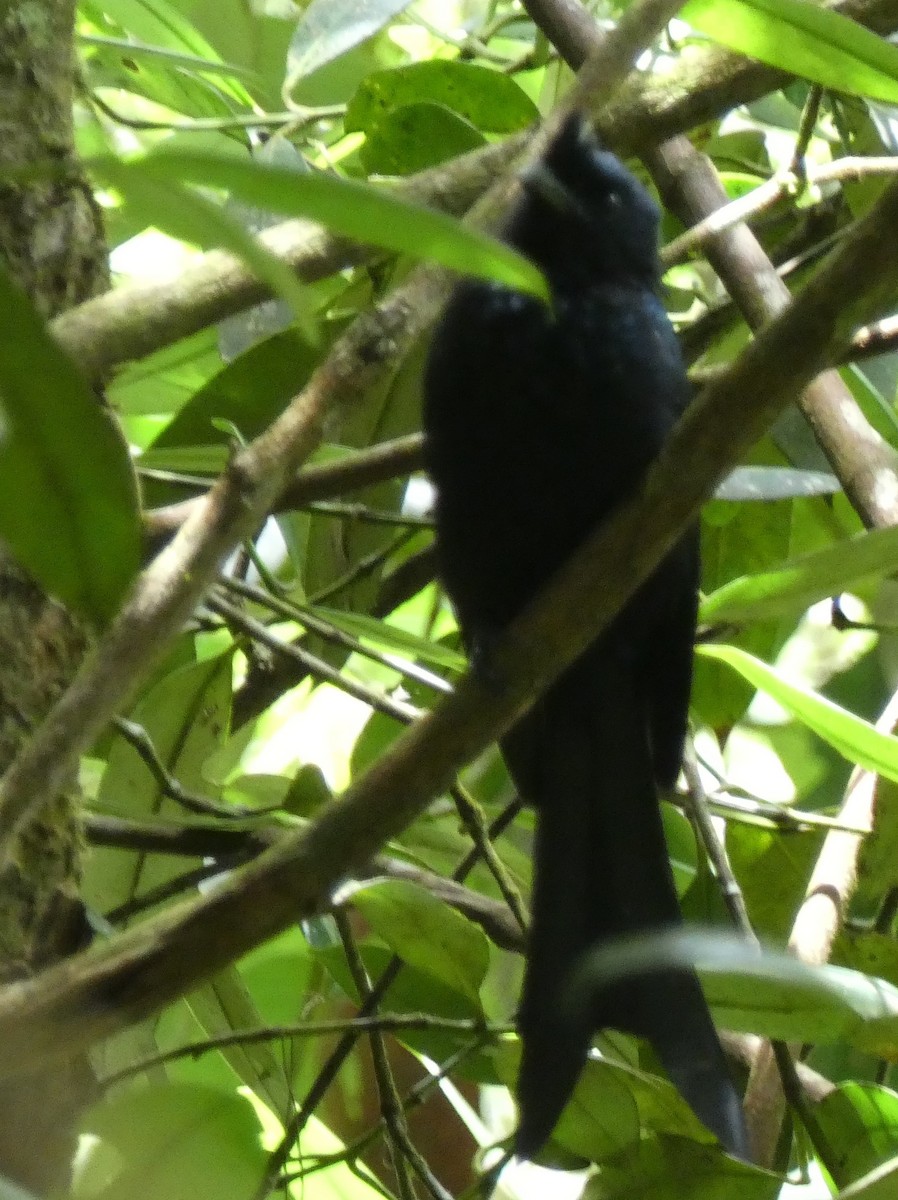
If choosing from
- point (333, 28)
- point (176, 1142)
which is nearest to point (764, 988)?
point (176, 1142)

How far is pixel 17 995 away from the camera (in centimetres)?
79

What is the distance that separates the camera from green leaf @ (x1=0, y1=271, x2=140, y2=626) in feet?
1.59

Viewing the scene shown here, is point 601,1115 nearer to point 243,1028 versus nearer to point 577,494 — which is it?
point 243,1028

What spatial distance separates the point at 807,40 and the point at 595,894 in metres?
0.71

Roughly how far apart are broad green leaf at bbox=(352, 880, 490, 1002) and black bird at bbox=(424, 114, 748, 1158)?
0.51ft

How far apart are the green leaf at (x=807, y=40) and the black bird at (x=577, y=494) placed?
399 millimetres

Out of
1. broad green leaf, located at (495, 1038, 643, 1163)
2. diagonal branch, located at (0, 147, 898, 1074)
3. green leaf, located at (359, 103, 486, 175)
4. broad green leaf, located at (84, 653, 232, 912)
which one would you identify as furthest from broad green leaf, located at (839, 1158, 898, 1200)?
green leaf, located at (359, 103, 486, 175)

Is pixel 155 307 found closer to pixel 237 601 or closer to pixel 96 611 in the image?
pixel 96 611

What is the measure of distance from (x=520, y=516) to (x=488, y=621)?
11 centimetres

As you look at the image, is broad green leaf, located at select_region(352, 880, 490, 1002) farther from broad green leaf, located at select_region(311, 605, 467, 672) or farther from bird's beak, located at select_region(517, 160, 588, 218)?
bird's beak, located at select_region(517, 160, 588, 218)

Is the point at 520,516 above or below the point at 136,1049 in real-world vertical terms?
above

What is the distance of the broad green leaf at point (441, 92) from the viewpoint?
137 cm

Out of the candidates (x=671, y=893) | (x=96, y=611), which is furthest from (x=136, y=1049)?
(x=96, y=611)

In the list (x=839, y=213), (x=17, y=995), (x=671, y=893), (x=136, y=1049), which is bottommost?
(x=136, y=1049)
